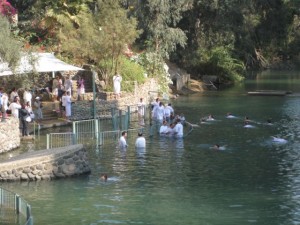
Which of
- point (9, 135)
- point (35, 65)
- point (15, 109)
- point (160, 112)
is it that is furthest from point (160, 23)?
point (9, 135)

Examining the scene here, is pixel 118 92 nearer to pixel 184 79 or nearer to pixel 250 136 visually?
pixel 250 136

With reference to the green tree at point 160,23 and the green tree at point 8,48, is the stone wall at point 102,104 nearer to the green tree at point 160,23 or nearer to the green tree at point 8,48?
the green tree at point 8,48

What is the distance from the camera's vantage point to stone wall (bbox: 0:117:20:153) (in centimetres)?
2917

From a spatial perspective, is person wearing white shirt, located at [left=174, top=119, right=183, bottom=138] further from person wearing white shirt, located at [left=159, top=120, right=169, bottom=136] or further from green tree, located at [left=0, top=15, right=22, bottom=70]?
green tree, located at [left=0, top=15, right=22, bottom=70]

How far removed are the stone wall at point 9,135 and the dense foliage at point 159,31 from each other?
4766mm

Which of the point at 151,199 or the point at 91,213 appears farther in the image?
the point at 151,199

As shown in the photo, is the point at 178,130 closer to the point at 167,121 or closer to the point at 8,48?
the point at 167,121

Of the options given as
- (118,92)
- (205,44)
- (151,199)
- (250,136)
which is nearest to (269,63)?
(205,44)

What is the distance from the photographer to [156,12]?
59094mm

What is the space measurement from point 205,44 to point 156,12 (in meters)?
15.0

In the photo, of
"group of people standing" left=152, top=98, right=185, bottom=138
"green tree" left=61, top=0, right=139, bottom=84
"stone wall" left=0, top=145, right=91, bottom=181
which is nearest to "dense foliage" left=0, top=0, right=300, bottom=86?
"green tree" left=61, top=0, right=139, bottom=84

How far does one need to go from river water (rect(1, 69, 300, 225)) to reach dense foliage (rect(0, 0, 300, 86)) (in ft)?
34.2

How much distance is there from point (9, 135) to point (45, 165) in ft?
20.8

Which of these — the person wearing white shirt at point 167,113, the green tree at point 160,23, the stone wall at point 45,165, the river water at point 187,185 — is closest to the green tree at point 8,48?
the river water at point 187,185
